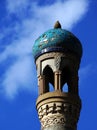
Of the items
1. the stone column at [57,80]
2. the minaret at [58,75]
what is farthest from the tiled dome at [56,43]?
the stone column at [57,80]

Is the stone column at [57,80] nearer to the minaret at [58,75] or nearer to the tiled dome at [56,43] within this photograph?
the minaret at [58,75]

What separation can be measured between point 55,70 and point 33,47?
113 centimetres

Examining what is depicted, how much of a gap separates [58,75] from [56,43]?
37.2 inches

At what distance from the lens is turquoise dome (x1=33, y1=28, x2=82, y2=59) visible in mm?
16875

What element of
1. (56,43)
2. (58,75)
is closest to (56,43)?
(56,43)

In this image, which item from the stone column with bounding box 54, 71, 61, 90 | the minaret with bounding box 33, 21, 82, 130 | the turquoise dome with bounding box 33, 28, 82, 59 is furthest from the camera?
the turquoise dome with bounding box 33, 28, 82, 59

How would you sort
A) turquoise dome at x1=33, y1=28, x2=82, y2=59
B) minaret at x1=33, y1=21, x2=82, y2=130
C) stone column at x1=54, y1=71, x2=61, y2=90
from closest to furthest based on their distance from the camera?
minaret at x1=33, y1=21, x2=82, y2=130 → stone column at x1=54, y1=71, x2=61, y2=90 → turquoise dome at x1=33, y1=28, x2=82, y2=59

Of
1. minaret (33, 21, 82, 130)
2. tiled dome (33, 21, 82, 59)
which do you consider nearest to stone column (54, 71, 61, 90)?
minaret (33, 21, 82, 130)

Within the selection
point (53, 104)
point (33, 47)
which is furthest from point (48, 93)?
point (33, 47)

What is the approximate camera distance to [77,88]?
1683 cm

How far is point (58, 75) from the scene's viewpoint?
1658cm

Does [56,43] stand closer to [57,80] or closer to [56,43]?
[56,43]

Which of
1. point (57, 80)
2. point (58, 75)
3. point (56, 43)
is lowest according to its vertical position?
point (57, 80)

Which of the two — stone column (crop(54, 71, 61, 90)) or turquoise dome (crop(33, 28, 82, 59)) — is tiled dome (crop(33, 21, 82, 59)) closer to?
turquoise dome (crop(33, 28, 82, 59))
